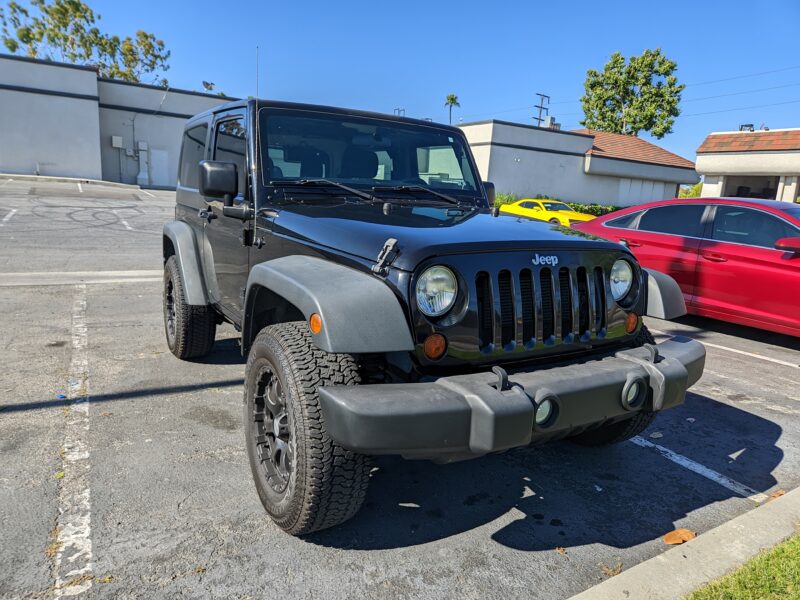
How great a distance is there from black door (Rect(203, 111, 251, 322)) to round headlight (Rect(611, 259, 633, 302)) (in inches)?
80.2

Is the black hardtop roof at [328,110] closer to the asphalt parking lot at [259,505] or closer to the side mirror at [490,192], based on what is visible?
the side mirror at [490,192]

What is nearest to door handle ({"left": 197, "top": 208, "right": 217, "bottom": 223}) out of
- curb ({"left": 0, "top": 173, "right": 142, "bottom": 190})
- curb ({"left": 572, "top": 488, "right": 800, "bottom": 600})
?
curb ({"left": 572, "top": 488, "right": 800, "bottom": 600})

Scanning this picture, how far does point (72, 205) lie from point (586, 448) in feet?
60.7

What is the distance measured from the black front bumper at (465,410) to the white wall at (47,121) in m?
31.4

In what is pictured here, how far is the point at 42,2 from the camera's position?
4759 centimetres

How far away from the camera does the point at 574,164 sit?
112 feet

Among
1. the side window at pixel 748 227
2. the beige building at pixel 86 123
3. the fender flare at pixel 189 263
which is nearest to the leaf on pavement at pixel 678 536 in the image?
the fender flare at pixel 189 263

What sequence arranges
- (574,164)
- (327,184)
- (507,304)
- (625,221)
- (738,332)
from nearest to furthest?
1. (507,304)
2. (327,184)
3. (738,332)
4. (625,221)
5. (574,164)

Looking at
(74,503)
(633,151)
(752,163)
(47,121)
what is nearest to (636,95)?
(633,151)

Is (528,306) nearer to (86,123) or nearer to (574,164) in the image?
(86,123)

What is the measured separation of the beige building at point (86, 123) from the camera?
26891 mm

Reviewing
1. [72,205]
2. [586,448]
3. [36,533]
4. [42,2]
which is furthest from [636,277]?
[42,2]

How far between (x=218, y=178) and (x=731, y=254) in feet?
18.3

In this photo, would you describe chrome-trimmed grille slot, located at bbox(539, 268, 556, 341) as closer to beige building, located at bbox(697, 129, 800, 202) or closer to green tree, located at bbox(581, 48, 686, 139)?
beige building, located at bbox(697, 129, 800, 202)
